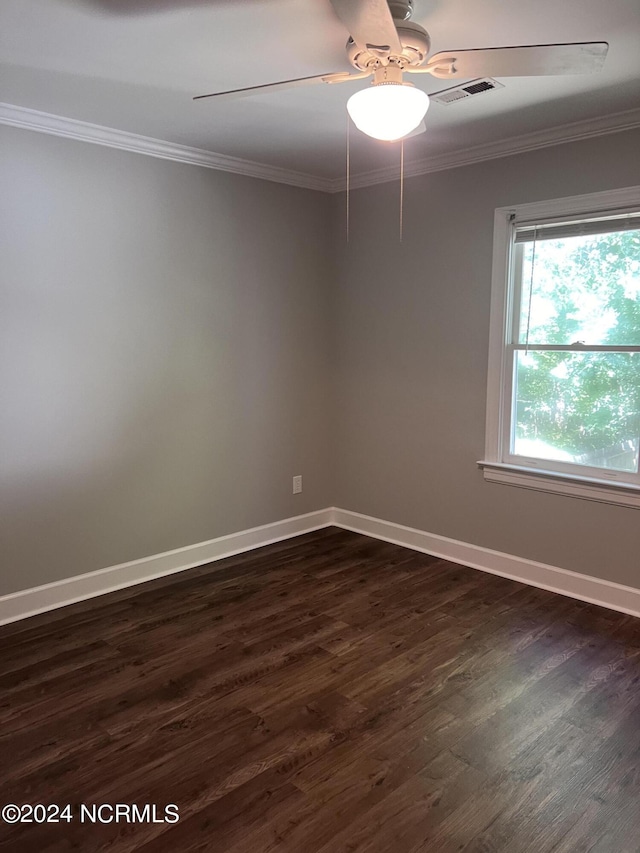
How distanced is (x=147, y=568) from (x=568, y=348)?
2.66m

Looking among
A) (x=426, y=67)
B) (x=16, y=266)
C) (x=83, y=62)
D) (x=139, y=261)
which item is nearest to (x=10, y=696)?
(x=16, y=266)

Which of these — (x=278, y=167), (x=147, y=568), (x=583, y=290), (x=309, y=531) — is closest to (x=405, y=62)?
(x=583, y=290)

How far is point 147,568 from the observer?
3.66 metres

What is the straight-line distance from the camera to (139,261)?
343cm

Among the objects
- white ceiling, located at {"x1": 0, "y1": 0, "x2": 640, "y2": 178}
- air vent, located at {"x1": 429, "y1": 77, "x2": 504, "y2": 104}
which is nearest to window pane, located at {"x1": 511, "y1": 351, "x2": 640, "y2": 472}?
white ceiling, located at {"x1": 0, "y1": 0, "x2": 640, "y2": 178}

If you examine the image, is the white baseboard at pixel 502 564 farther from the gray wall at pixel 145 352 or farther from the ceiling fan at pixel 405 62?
the ceiling fan at pixel 405 62

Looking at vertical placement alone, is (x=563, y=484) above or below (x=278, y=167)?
below

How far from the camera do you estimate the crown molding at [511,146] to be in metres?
2.98

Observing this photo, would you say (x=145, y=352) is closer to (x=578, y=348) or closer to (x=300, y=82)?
(x=300, y=82)

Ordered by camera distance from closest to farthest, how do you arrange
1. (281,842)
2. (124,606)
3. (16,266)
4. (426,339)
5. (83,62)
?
(281,842) → (83,62) → (16,266) → (124,606) → (426,339)

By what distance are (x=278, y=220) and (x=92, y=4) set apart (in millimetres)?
2196

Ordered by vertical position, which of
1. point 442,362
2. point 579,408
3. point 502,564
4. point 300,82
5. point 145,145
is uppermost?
point 145,145

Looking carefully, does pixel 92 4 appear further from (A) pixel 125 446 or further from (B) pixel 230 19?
(A) pixel 125 446

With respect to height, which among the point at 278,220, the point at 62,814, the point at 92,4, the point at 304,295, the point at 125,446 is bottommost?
the point at 62,814
